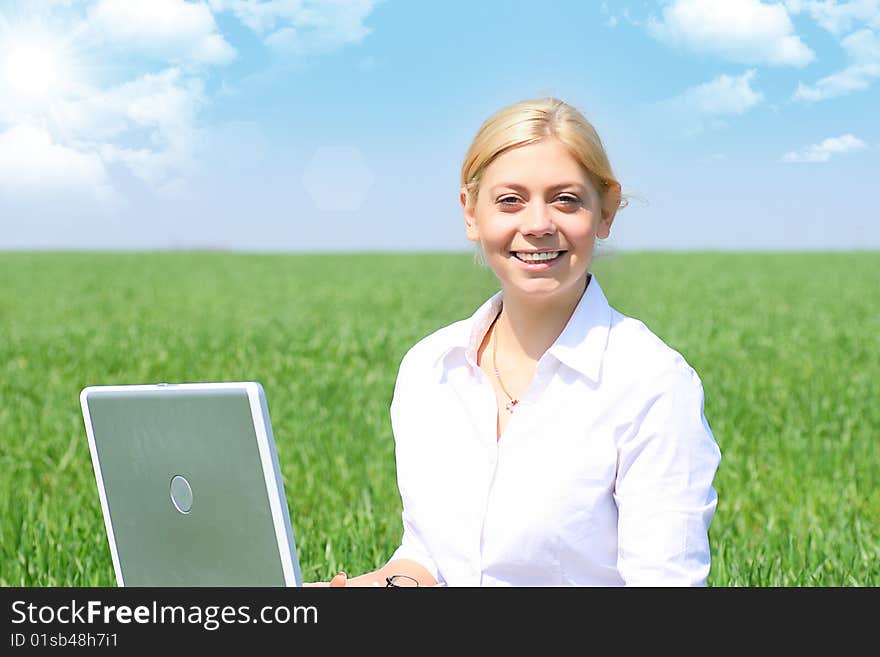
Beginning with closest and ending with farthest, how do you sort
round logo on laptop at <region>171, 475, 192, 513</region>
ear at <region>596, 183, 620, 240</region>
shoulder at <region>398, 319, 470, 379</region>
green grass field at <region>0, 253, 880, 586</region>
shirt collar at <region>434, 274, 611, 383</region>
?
round logo on laptop at <region>171, 475, 192, 513</region> < shirt collar at <region>434, 274, 611, 383</region> < ear at <region>596, 183, 620, 240</region> < shoulder at <region>398, 319, 470, 379</region> < green grass field at <region>0, 253, 880, 586</region>

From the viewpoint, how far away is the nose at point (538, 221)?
97.3 inches

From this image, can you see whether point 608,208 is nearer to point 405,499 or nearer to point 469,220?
point 469,220

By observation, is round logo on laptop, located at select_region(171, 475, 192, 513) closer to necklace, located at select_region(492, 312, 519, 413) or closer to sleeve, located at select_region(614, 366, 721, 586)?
necklace, located at select_region(492, 312, 519, 413)

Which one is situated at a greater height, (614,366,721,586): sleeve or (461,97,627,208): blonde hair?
(461,97,627,208): blonde hair

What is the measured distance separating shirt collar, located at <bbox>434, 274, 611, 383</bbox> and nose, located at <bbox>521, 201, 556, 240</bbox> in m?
0.24

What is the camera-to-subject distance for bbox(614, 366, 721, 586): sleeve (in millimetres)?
2352

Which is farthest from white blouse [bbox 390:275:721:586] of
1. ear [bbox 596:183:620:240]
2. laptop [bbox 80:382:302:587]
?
laptop [bbox 80:382:302:587]

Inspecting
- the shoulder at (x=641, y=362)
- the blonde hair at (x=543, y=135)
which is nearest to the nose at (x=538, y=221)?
the blonde hair at (x=543, y=135)

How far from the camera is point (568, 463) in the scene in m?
2.45

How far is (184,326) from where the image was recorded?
50.1 feet

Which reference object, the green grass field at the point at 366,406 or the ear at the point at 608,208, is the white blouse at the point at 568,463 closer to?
the ear at the point at 608,208

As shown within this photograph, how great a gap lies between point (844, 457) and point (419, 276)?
83.1 ft

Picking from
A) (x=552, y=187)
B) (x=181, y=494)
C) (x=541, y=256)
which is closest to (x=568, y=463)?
(x=541, y=256)
